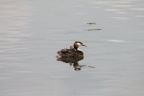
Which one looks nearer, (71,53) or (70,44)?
(71,53)

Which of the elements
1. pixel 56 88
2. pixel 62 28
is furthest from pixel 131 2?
pixel 56 88

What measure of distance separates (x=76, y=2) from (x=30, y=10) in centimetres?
597

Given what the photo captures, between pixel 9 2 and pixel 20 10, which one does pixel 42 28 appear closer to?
pixel 20 10

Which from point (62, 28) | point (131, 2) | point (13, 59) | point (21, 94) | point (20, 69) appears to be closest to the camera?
point (21, 94)

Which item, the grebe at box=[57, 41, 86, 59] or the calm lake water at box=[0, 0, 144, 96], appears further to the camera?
the grebe at box=[57, 41, 86, 59]

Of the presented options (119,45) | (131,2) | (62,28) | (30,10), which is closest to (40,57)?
(119,45)

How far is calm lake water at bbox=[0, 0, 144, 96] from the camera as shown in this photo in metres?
19.7

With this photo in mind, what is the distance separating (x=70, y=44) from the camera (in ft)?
91.4

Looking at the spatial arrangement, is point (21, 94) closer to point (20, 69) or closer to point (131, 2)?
point (20, 69)

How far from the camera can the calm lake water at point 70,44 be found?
19.7m

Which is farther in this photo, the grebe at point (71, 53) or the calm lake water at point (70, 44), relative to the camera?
the grebe at point (71, 53)

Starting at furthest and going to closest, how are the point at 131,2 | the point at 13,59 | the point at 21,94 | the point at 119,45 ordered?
the point at 131,2 → the point at 119,45 → the point at 13,59 → the point at 21,94

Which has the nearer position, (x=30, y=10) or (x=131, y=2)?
(x=30, y=10)

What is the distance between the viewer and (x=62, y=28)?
32.1 metres
